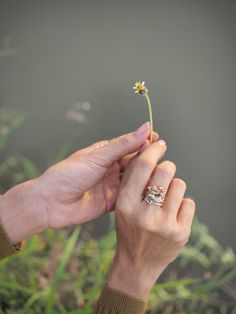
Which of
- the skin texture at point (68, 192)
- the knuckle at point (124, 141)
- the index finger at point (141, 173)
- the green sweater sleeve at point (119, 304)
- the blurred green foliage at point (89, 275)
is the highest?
the knuckle at point (124, 141)

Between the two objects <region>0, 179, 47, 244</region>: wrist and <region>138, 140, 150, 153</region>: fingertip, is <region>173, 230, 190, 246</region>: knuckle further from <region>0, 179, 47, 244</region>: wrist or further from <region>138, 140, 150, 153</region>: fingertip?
<region>0, 179, 47, 244</region>: wrist

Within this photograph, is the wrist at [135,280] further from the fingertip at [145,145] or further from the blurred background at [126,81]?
the blurred background at [126,81]

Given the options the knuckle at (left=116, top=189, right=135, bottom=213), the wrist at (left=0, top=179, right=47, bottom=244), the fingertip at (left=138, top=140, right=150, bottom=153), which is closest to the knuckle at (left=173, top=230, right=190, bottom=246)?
the knuckle at (left=116, top=189, right=135, bottom=213)

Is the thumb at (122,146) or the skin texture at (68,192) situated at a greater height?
the thumb at (122,146)

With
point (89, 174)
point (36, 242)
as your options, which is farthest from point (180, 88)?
point (36, 242)

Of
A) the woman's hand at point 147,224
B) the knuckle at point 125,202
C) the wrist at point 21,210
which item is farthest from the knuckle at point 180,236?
the wrist at point 21,210

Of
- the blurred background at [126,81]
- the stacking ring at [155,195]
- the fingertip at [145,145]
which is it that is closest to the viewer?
the stacking ring at [155,195]

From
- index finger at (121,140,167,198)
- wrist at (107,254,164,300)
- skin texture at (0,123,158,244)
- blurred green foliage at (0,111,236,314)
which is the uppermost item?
index finger at (121,140,167,198)
